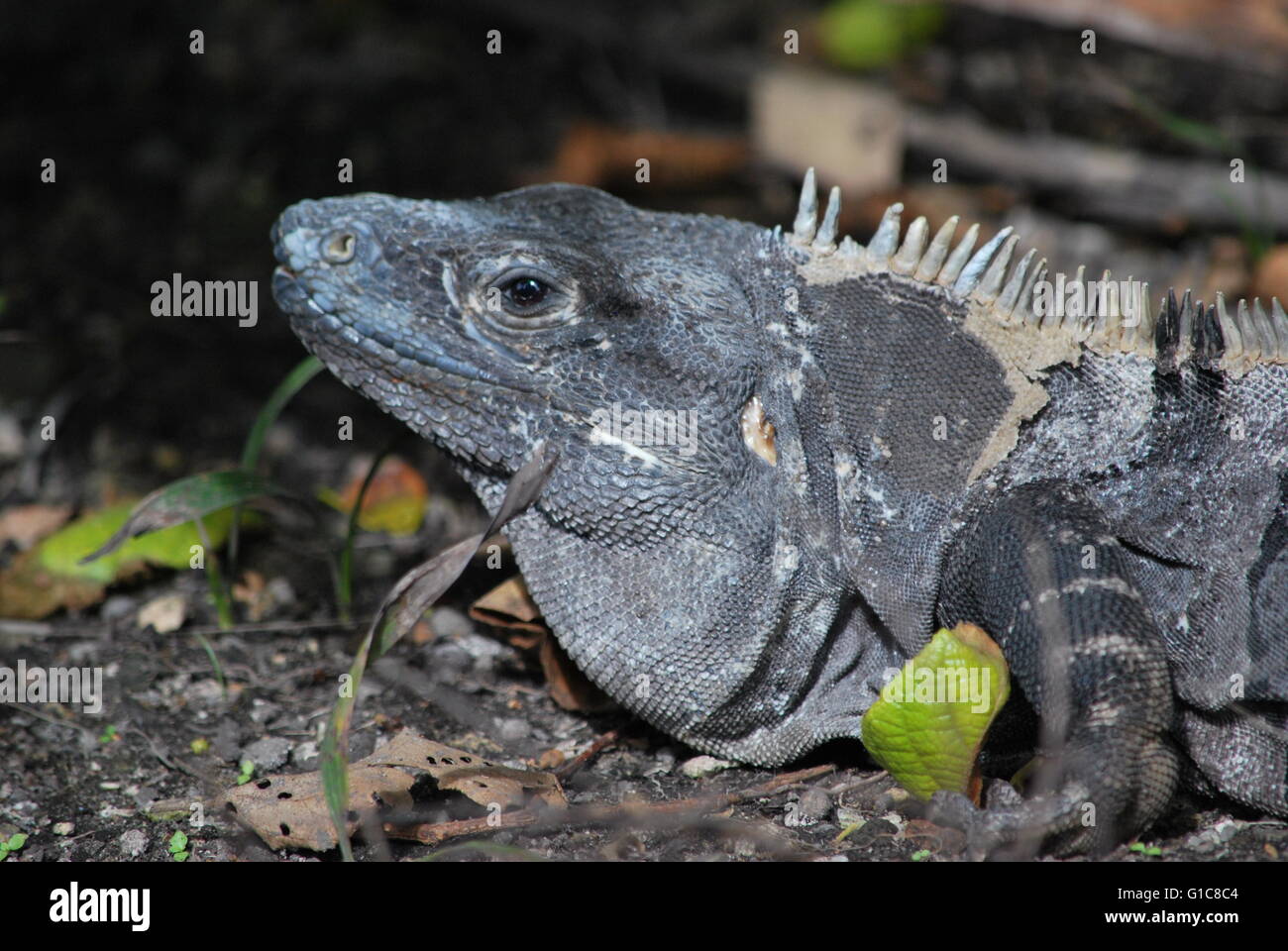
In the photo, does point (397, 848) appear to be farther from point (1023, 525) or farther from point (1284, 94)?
point (1284, 94)

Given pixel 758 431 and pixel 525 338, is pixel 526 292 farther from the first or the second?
pixel 758 431

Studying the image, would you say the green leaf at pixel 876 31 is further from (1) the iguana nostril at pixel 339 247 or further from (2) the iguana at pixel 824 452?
(1) the iguana nostril at pixel 339 247

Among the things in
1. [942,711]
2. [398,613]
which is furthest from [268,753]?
[942,711]

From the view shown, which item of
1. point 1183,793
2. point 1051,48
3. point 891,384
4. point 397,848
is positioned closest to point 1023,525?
point 891,384

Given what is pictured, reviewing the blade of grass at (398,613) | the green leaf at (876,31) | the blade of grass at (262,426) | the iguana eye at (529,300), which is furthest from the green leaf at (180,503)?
the green leaf at (876,31)

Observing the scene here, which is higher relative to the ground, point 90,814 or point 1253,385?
point 1253,385

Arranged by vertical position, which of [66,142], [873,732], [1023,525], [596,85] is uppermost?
[596,85]

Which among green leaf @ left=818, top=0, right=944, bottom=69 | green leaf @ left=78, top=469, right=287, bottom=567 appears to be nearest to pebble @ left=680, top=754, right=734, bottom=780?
green leaf @ left=78, top=469, right=287, bottom=567
